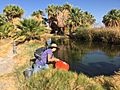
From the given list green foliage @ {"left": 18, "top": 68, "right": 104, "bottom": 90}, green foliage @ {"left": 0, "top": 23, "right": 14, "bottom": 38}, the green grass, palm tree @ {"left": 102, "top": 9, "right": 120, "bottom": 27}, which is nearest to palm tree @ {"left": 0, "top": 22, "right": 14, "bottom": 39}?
green foliage @ {"left": 0, "top": 23, "right": 14, "bottom": 38}

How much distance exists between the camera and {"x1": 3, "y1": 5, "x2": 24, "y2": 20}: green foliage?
5728cm

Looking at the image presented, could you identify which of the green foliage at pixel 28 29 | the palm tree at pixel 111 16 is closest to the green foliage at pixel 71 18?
the palm tree at pixel 111 16

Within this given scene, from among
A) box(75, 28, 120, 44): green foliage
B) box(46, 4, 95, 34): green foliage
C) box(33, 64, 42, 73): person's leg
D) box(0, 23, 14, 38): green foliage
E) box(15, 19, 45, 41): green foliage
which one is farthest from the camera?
box(46, 4, 95, 34): green foliage

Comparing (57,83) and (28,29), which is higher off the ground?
(28,29)

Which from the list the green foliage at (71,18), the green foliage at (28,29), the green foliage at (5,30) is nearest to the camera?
the green foliage at (5,30)

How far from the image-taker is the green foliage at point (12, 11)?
57281 mm

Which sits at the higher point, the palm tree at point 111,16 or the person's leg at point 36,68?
the palm tree at point 111,16

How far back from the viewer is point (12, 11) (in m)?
57.4

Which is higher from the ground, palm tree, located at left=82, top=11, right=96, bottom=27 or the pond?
palm tree, located at left=82, top=11, right=96, bottom=27

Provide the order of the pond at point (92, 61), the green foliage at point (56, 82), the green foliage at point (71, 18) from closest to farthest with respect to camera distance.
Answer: the green foliage at point (56, 82)
the pond at point (92, 61)
the green foliage at point (71, 18)

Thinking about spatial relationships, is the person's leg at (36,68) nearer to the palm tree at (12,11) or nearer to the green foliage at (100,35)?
the green foliage at (100,35)

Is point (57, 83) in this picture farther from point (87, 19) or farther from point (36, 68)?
point (87, 19)

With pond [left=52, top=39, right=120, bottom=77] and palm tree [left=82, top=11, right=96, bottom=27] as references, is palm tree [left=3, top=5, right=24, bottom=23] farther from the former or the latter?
pond [left=52, top=39, right=120, bottom=77]

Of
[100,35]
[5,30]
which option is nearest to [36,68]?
[5,30]
